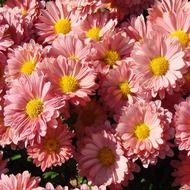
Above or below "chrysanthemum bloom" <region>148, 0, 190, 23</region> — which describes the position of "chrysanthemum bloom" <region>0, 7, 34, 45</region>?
below

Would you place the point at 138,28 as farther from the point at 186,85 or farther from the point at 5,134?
the point at 5,134

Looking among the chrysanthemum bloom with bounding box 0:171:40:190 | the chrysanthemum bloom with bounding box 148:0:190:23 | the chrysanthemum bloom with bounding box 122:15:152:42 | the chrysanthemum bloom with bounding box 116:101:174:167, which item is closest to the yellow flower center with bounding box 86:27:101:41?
the chrysanthemum bloom with bounding box 122:15:152:42

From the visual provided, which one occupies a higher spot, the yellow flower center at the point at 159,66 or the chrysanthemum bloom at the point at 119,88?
the yellow flower center at the point at 159,66

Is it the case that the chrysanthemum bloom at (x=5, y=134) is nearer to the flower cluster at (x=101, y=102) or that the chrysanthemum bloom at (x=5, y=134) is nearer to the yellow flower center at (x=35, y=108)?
the flower cluster at (x=101, y=102)

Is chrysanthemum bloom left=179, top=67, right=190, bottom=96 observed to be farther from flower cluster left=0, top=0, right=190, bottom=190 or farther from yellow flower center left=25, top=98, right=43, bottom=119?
yellow flower center left=25, top=98, right=43, bottom=119

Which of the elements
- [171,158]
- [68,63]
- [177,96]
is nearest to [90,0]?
[68,63]

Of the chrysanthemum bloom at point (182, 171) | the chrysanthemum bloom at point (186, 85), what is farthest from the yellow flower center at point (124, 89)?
the chrysanthemum bloom at point (182, 171)

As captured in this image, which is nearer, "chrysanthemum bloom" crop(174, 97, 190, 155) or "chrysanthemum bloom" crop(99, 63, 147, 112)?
"chrysanthemum bloom" crop(174, 97, 190, 155)

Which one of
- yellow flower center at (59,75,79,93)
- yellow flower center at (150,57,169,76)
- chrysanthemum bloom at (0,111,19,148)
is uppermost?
yellow flower center at (150,57,169,76)

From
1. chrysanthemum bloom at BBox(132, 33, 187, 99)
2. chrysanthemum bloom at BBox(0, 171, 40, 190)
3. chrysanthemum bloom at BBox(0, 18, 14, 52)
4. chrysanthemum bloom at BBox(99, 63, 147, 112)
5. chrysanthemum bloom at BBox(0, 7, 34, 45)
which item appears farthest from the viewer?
chrysanthemum bloom at BBox(0, 7, 34, 45)
